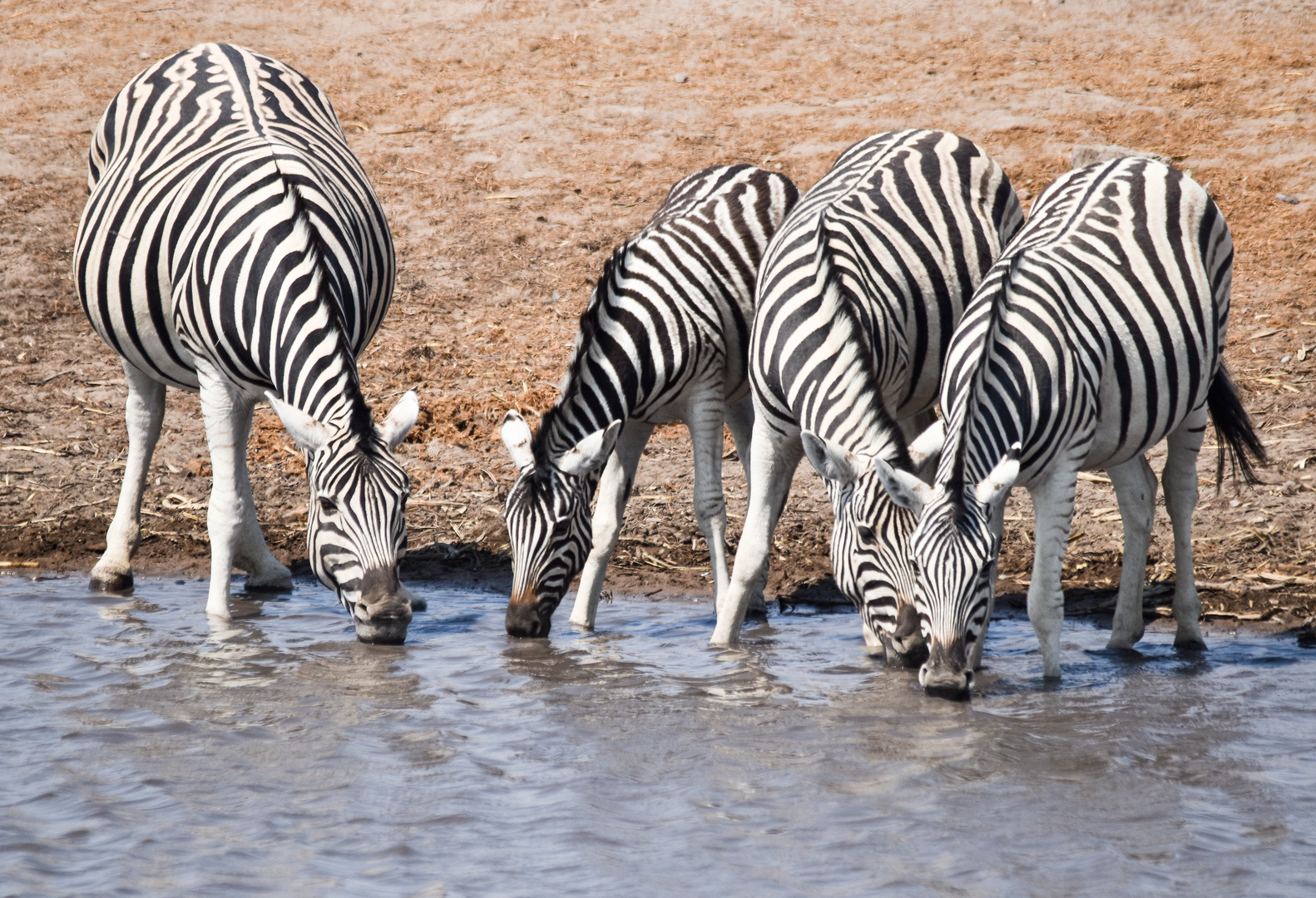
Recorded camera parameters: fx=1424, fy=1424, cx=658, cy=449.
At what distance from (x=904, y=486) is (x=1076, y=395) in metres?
0.95

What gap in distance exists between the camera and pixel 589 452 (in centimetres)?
655

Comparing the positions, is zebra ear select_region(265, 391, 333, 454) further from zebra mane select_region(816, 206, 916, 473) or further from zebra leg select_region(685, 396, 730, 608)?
zebra mane select_region(816, 206, 916, 473)

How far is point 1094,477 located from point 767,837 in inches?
189

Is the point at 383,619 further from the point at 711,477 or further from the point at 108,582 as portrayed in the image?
the point at 108,582

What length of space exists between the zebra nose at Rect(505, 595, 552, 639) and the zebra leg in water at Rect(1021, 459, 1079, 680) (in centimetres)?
216

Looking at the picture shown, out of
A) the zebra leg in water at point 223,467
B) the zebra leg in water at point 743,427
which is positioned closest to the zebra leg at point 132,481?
the zebra leg in water at point 223,467

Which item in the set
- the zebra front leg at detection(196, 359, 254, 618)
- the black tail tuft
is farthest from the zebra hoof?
the black tail tuft

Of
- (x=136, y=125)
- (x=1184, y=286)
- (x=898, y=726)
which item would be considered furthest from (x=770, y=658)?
(x=136, y=125)

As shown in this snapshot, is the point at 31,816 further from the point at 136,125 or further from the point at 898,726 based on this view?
the point at 136,125

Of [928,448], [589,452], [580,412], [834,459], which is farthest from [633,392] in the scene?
[928,448]

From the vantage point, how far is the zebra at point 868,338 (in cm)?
594

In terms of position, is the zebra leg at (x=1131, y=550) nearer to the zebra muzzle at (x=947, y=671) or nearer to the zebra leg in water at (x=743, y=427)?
the zebra muzzle at (x=947, y=671)

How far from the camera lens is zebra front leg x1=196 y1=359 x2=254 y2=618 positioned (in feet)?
22.8

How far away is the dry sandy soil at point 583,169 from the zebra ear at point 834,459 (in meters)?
2.11
